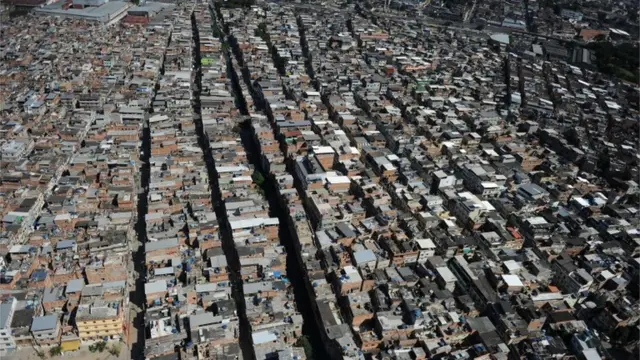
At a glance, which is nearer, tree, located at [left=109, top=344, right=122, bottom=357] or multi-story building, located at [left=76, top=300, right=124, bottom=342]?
multi-story building, located at [left=76, top=300, right=124, bottom=342]

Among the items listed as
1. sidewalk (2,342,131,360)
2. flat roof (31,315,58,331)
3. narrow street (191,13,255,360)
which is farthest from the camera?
narrow street (191,13,255,360)

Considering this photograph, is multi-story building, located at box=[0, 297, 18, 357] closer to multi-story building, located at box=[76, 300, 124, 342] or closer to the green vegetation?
multi-story building, located at box=[76, 300, 124, 342]

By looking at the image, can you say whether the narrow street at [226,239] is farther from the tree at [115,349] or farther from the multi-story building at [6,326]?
the multi-story building at [6,326]

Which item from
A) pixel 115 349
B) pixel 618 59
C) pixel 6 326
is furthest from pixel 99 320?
pixel 618 59

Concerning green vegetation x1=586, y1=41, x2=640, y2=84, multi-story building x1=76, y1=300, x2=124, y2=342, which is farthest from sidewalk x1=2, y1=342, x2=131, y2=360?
green vegetation x1=586, y1=41, x2=640, y2=84

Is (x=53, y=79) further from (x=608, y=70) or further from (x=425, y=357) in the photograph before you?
(x=608, y=70)

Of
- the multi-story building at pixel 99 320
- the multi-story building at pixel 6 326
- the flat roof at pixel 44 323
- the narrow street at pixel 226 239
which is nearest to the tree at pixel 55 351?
the multi-story building at pixel 99 320
